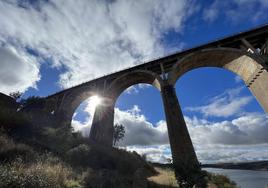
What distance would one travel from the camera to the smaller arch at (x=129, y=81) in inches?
885

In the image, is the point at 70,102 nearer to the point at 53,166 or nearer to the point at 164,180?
the point at 164,180

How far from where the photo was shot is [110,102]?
963 inches

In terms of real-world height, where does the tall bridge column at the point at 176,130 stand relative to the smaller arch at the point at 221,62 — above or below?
below

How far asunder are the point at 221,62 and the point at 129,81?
43.2 ft

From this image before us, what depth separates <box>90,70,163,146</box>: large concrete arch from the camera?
2153 centimetres

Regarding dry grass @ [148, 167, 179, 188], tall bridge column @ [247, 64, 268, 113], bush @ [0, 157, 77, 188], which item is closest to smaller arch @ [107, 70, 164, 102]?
tall bridge column @ [247, 64, 268, 113]

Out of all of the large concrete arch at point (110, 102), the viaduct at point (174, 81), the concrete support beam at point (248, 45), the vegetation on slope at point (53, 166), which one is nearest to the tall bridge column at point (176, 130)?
the viaduct at point (174, 81)

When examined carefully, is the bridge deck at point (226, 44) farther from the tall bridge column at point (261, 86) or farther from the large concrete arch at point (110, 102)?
the tall bridge column at point (261, 86)

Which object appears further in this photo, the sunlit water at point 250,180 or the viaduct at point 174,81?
the sunlit water at point 250,180

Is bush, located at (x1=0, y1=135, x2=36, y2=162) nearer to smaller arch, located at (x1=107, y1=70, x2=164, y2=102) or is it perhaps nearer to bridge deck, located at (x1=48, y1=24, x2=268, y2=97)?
smaller arch, located at (x1=107, y1=70, x2=164, y2=102)

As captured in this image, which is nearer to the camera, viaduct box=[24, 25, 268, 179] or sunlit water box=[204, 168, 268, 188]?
viaduct box=[24, 25, 268, 179]

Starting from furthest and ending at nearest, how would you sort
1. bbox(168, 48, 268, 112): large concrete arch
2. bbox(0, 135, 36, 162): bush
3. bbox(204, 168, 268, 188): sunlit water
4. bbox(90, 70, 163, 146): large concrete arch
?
1. bbox(204, 168, 268, 188): sunlit water
2. bbox(90, 70, 163, 146): large concrete arch
3. bbox(168, 48, 268, 112): large concrete arch
4. bbox(0, 135, 36, 162): bush

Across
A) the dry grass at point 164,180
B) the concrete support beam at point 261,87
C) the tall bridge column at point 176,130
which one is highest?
the concrete support beam at point 261,87

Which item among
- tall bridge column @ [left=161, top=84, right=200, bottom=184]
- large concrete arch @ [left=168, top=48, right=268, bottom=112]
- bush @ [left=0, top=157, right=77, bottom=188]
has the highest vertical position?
large concrete arch @ [left=168, top=48, right=268, bottom=112]
